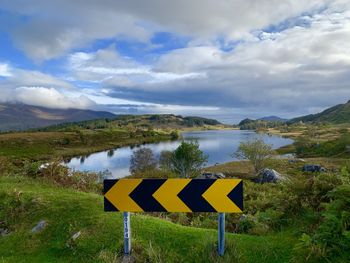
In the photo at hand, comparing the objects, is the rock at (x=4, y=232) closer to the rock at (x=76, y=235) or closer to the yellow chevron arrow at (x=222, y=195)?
the rock at (x=76, y=235)

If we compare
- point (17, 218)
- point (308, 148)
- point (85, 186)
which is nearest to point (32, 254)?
point (17, 218)

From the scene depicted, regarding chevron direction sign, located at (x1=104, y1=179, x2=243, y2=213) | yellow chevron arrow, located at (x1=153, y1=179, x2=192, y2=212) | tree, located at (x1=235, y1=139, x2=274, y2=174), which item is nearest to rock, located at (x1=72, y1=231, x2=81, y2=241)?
chevron direction sign, located at (x1=104, y1=179, x2=243, y2=213)

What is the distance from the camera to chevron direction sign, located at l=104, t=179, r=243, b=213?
22.9ft

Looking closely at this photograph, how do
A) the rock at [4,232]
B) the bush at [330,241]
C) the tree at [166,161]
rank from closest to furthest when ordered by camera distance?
the bush at [330,241] → the rock at [4,232] → the tree at [166,161]

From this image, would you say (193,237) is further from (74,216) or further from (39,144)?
(39,144)

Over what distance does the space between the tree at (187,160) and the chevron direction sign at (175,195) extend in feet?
203

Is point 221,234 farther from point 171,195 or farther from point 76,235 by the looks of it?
point 76,235

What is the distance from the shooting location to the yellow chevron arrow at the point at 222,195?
6.96 m

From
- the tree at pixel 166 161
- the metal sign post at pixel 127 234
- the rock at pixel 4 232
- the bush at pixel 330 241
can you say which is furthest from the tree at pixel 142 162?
the bush at pixel 330 241

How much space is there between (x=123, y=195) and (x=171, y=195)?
97 centimetres

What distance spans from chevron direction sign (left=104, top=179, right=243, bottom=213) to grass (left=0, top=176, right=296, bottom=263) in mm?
1014

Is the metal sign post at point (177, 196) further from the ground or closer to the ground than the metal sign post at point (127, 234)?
further from the ground

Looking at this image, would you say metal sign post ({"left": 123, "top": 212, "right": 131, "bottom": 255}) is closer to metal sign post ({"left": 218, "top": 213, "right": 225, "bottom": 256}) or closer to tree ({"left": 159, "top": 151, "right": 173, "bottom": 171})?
metal sign post ({"left": 218, "top": 213, "right": 225, "bottom": 256})

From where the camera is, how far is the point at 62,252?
8484mm
